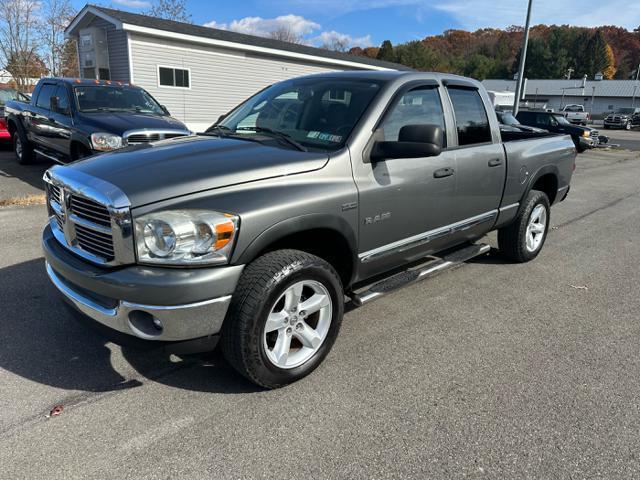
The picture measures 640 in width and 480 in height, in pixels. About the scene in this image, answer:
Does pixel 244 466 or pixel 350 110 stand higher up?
pixel 350 110

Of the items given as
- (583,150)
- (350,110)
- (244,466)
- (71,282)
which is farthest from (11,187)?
(583,150)

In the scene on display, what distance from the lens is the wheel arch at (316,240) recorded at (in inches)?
105

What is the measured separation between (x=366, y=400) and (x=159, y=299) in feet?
4.36

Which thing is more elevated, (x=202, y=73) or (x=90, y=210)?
(x=202, y=73)

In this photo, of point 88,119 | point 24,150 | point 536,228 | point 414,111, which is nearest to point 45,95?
point 24,150

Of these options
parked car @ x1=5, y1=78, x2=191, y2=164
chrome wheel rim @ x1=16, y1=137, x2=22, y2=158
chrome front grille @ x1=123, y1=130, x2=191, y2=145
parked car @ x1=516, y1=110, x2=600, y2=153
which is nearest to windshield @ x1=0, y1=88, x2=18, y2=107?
chrome wheel rim @ x1=16, y1=137, x2=22, y2=158

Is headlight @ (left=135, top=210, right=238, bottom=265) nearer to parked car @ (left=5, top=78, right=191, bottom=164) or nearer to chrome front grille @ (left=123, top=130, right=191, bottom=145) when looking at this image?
parked car @ (left=5, top=78, right=191, bottom=164)

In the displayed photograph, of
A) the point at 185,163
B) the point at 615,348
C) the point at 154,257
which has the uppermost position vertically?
the point at 185,163

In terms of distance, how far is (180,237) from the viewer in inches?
96.2

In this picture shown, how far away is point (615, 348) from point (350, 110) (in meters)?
2.61

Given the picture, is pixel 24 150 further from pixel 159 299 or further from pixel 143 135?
pixel 159 299

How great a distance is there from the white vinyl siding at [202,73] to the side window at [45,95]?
6478 mm

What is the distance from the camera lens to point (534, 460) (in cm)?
241

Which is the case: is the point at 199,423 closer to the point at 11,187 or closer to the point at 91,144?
the point at 91,144
